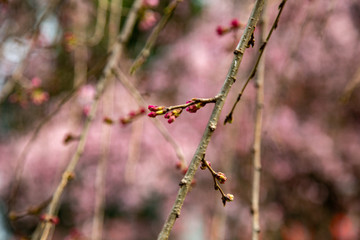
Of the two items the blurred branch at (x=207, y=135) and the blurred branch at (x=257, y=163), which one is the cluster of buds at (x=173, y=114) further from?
the blurred branch at (x=257, y=163)

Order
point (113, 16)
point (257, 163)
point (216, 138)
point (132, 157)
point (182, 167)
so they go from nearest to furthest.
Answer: point (257, 163), point (182, 167), point (132, 157), point (113, 16), point (216, 138)

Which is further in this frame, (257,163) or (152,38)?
(152,38)

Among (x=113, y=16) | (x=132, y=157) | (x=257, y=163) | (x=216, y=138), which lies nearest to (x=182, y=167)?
(x=257, y=163)

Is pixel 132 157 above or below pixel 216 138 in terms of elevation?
below

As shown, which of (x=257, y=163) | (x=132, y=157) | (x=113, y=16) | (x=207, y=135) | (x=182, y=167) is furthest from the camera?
(x=113, y=16)

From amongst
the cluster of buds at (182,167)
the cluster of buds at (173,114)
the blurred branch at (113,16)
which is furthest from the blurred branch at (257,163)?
the blurred branch at (113,16)

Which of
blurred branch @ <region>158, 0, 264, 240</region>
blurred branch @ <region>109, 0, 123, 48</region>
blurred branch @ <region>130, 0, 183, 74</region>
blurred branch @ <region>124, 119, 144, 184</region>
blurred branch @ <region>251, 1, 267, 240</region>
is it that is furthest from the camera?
blurred branch @ <region>109, 0, 123, 48</region>

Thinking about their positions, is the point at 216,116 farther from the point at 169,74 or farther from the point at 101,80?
the point at 169,74

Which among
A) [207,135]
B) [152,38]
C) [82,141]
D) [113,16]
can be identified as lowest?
[207,135]

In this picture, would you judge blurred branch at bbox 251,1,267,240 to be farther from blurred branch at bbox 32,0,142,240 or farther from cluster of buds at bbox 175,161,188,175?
blurred branch at bbox 32,0,142,240

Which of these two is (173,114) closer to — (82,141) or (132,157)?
(82,141)

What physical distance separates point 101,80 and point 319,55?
4515 millimetres

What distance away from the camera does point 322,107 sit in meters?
5.26

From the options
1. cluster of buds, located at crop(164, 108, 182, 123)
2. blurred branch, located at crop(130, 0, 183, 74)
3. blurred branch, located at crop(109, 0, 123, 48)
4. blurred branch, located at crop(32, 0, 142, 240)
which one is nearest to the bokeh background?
blurred branch, located at crop(109, 0, 123, 48)
